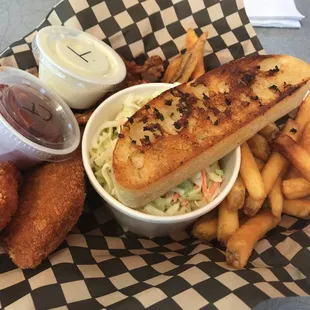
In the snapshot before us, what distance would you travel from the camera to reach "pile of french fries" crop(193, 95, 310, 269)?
146cm

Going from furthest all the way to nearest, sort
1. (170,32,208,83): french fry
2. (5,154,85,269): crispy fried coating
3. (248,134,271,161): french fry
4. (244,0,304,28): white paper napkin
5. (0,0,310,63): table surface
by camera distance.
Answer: (244,0,304,28): white paper napkin → (0,0,310,63): table surface → (170,32,208,83): french fry → (248,134,271,161): french fry → (5,154,85,269): crispy fried coating

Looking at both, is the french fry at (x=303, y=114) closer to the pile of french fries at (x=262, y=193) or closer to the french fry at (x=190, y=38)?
the pile of french fries at (x=262, y=193)

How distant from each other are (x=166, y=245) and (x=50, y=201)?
48 cm

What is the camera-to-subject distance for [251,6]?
2.44 m

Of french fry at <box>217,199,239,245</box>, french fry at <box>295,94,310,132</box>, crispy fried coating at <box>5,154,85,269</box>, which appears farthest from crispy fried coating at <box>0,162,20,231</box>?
french fry at <box>295,94,310,132</box>

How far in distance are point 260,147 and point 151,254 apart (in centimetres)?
55

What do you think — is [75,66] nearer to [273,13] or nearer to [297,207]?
[297,207]

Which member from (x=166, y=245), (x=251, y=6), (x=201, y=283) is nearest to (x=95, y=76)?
(x=166, y=245)

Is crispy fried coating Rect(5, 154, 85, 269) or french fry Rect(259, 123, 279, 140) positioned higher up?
crispy fried coating Rect(5, 154, 85, 269)

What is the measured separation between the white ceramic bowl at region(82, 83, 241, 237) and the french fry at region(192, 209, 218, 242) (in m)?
0.03

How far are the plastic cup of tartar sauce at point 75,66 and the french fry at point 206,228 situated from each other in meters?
0.60

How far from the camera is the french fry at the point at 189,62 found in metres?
1.75

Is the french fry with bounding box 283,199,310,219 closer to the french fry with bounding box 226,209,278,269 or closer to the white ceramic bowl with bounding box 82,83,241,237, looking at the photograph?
the french fry with bounding box 226,209,278,269

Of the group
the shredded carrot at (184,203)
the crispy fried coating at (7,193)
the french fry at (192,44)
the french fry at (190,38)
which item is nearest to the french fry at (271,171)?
the shredded carrot at (184,203)
